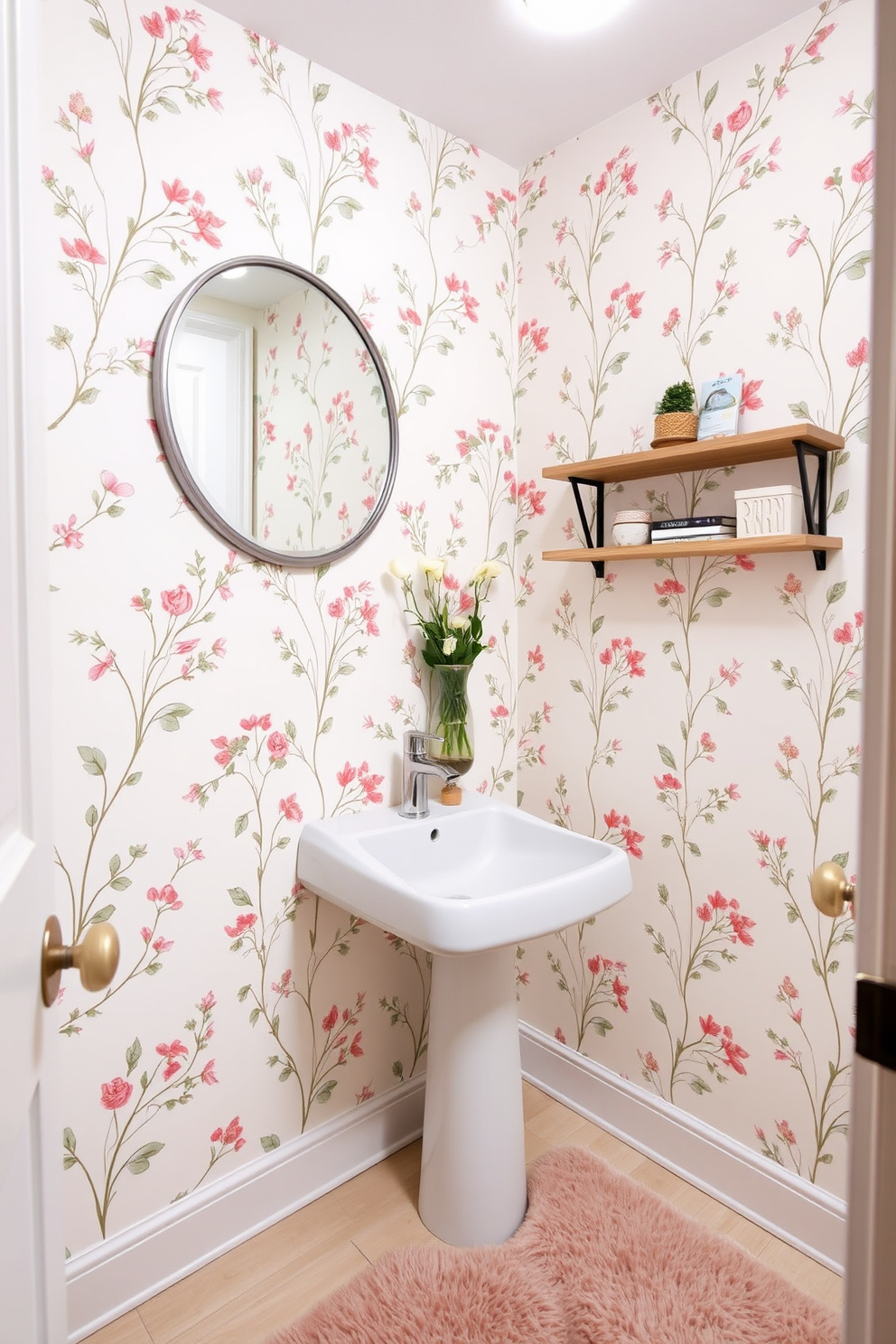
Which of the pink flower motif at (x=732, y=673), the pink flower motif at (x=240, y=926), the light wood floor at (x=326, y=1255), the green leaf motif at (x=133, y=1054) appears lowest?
the light wood floor at (x=326, y=1255)

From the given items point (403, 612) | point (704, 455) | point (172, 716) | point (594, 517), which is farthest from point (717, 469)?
point (172, 716)

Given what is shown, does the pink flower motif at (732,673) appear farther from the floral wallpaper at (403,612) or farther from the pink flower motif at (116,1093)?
the pink flower motif at (116,1093)

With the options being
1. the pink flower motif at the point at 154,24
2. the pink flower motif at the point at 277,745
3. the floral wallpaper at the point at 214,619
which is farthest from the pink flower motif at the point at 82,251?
the pink flower motif at the point at 277,745

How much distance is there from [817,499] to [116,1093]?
5.68 feet

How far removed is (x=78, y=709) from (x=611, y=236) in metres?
1.62

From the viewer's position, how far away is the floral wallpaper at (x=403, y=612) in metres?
1.41

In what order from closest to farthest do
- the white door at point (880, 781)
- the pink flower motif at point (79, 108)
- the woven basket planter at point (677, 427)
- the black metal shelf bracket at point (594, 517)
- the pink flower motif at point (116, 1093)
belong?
the white door at point (880, 781), the pink flower motif at point (79, 108), the pink flower motif at point (116, 1093), the woven basket planter at point (677, 427), the black metal shelf bracket at point (594, 517)

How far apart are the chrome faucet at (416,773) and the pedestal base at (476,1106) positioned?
35cm

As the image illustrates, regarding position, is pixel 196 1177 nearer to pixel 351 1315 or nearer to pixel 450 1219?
pixel 351 1315

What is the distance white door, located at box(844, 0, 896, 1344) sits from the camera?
0.51 metres

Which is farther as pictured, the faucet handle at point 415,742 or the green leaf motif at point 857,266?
the faucet handle at point 415,742

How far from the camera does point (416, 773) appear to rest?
1817mm

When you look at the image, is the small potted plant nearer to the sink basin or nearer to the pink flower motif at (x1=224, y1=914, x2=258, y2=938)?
the sink basin

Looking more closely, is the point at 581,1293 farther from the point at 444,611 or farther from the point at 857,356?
the point at 857,356
